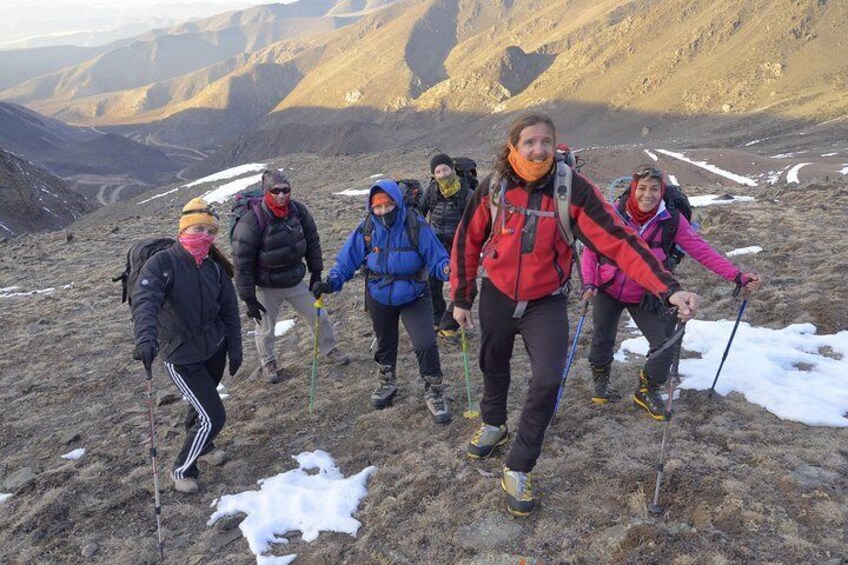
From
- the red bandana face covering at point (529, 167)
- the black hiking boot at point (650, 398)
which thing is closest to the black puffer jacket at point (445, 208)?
the black hiking boot at point (650, 398)

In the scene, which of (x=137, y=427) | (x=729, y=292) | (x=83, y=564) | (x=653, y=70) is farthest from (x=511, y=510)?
(x=653, y=70)

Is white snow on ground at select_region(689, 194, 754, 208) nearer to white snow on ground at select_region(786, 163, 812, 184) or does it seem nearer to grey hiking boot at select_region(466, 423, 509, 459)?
white snow on ground at select_region(786, 163, 812, 184)

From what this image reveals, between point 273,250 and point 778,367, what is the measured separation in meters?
6.15

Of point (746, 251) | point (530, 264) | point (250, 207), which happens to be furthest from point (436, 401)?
point (746, 251)

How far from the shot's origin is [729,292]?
30.6ft

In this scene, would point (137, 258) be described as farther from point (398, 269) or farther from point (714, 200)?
point (714, 200)

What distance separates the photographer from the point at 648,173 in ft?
16.9

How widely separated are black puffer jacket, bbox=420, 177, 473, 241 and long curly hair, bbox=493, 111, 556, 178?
12.5 feet

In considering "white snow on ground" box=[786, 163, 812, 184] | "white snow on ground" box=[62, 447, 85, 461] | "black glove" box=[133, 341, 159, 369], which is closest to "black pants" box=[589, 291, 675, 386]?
"black glove" box=[133, 341, 159, 369]

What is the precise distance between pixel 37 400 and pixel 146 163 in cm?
10653

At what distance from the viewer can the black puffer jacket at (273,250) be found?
6.91 meters

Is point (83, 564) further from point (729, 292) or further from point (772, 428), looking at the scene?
point (729, 292)

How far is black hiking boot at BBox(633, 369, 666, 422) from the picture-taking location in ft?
18.8

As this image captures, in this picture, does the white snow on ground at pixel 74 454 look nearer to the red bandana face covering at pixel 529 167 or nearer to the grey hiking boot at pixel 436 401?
the grey hiking boot at pixel 436 401
